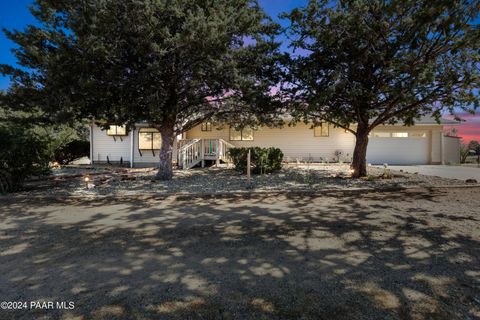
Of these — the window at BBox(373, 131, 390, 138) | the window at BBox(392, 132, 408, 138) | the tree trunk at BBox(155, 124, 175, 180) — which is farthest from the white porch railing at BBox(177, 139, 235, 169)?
the window at BBox(392, 132, 408, 138)

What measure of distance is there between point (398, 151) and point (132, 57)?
1642 cm

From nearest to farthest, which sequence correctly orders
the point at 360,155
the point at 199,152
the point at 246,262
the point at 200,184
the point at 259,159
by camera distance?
the point at 246,262 → the point at 200,184 → the point at 360,155 → the point at 259,159 → the point at 199,152

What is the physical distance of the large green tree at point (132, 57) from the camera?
7.69 metres

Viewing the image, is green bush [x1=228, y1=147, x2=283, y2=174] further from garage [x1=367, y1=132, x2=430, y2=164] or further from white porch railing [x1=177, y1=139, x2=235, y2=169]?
garage [x1=367, y1=132, x2=430, y2=164]

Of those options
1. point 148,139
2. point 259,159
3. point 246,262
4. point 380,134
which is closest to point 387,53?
point 259,159

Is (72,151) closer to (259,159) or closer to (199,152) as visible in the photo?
(199,152)

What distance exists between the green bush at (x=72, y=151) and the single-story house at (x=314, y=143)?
75.0 inches

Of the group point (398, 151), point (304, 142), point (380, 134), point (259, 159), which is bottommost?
point (259, 159)

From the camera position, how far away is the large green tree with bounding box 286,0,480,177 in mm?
8125

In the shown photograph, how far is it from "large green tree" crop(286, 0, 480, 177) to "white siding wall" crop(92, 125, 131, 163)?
12101 mm

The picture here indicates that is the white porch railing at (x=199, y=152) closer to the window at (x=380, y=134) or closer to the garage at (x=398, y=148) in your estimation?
the garage at (x=398, y=148)

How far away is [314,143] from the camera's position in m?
18.4

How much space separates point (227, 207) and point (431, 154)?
16.7m

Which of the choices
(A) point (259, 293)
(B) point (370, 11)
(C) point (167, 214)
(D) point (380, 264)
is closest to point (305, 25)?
(B) point (370, 11)
